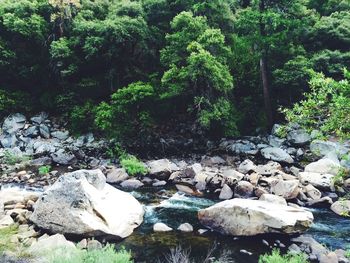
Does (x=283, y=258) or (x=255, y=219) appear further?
(x=255, y=219)

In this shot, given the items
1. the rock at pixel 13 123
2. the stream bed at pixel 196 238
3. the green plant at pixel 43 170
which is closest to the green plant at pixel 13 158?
the green plant at pixel 43 170

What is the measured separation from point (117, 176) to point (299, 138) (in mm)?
10814

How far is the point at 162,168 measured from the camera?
1747 cm

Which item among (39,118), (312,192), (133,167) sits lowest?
(312,192)

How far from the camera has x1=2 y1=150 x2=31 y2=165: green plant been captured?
19.2m

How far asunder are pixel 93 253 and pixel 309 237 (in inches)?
254

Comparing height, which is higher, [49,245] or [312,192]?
[49,245]

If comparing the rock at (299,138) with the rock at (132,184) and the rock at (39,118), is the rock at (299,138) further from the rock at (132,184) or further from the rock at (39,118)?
the rock at (39,118)

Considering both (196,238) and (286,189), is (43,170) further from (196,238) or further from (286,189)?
(286,189)

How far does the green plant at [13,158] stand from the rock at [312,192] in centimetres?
1493

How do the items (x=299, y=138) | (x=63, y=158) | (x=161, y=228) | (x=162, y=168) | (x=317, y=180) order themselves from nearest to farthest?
1. (x=161, y=228)
2. (x=317, y=180)
3. (x=162, y=168)
4. (x=63, y=158)
5. (x=299, y=138)

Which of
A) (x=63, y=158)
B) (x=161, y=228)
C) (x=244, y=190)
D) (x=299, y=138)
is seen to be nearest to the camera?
(x=161, y=228)

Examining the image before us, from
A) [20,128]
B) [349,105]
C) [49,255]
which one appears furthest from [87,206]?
[20,128]

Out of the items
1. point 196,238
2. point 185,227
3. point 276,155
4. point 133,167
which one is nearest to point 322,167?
point 276,155
